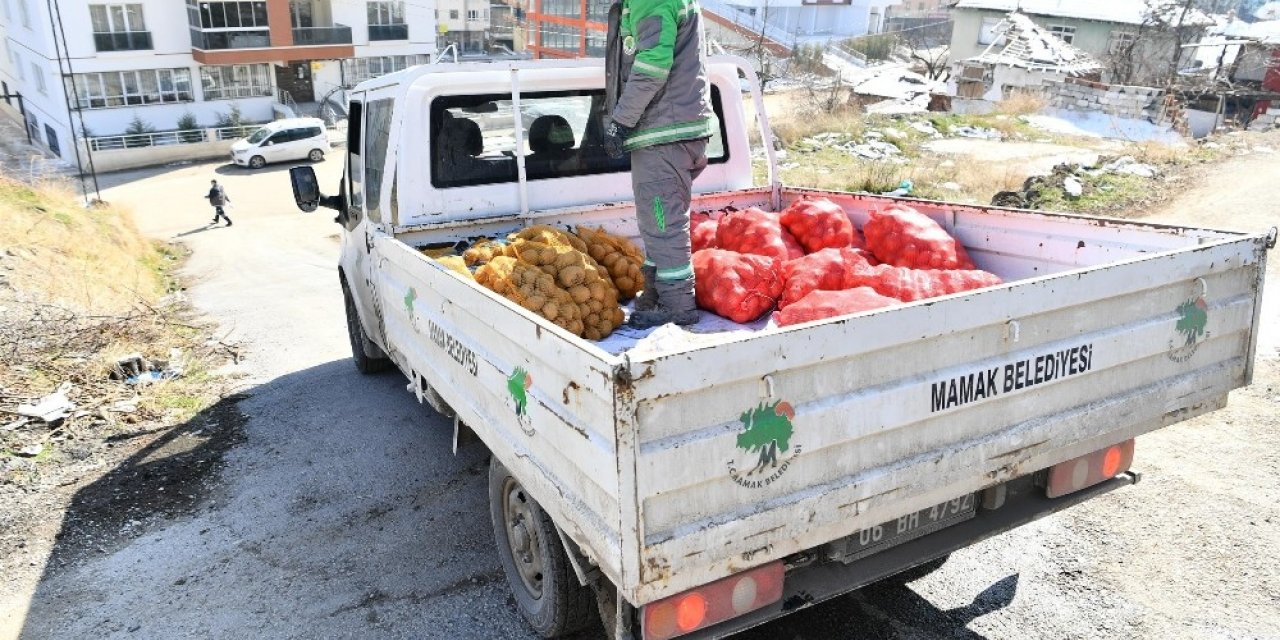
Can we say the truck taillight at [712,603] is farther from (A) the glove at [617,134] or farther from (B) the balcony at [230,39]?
(B) the balcony at [230,39]

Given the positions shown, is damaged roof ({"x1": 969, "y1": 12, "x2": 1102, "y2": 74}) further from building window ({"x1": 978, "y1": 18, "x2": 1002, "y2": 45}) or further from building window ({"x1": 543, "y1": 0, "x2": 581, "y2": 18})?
building window ({"x1": 543, "y1": 0, "x2": 581, "y2": 18})

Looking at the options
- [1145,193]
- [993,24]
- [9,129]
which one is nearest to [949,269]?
[1145,193]

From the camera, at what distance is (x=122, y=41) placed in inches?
1228

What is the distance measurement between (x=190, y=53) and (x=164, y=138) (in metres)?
4.13

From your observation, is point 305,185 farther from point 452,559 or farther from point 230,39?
point 230,39

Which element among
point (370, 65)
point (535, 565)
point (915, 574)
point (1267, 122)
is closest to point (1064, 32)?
point (1267, 122)

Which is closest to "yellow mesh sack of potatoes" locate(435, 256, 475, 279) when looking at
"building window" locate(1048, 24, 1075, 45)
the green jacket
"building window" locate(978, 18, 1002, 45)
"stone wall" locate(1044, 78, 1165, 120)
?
the green jacket

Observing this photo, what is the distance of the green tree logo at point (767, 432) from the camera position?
2.43 m

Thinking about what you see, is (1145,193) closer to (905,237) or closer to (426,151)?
(905,237)

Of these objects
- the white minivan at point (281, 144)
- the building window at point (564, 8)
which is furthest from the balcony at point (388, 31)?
the building window at point (564, 8)

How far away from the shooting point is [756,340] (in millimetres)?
2354

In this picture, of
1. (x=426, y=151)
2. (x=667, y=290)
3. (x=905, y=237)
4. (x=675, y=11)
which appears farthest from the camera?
(x=426, y=151)

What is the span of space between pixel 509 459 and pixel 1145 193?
1196 centimetres

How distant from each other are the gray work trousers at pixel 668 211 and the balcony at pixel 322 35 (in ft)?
116
